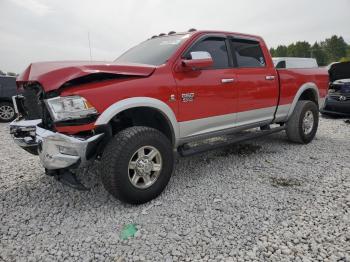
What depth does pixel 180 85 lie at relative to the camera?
126 inches

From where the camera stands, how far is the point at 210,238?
240 cm

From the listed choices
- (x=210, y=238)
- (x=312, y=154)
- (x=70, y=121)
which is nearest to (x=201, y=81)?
(x=70, y=121)

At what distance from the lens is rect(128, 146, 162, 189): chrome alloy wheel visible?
2.87 meters

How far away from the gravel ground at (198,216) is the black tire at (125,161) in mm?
172

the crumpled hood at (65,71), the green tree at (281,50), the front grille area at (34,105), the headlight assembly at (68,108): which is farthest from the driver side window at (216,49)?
the green tree at (281,50)

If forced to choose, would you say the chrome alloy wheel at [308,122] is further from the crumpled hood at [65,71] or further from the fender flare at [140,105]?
the crumpled hood at [65,71]

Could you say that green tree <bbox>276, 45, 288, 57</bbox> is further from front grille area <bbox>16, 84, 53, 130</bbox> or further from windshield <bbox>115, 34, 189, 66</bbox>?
front grille area <bbox>16, 84, 53, 130</bbox>

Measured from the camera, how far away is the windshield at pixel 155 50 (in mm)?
→ 3390

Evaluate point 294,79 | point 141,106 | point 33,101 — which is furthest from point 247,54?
point 33,101

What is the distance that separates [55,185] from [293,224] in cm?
271

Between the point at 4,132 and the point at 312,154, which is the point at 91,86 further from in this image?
the point at 4,132

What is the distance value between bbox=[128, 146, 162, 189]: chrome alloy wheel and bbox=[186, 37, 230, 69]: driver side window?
1.45 metres

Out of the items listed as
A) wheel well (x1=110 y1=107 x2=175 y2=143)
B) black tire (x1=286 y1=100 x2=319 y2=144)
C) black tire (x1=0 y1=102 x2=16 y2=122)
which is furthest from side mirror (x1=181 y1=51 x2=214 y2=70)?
black tire (x1=0 y1=102 x2=16 y2=122)

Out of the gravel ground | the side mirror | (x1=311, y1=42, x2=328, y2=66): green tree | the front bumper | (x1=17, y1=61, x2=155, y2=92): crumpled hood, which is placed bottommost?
the gravel ground
